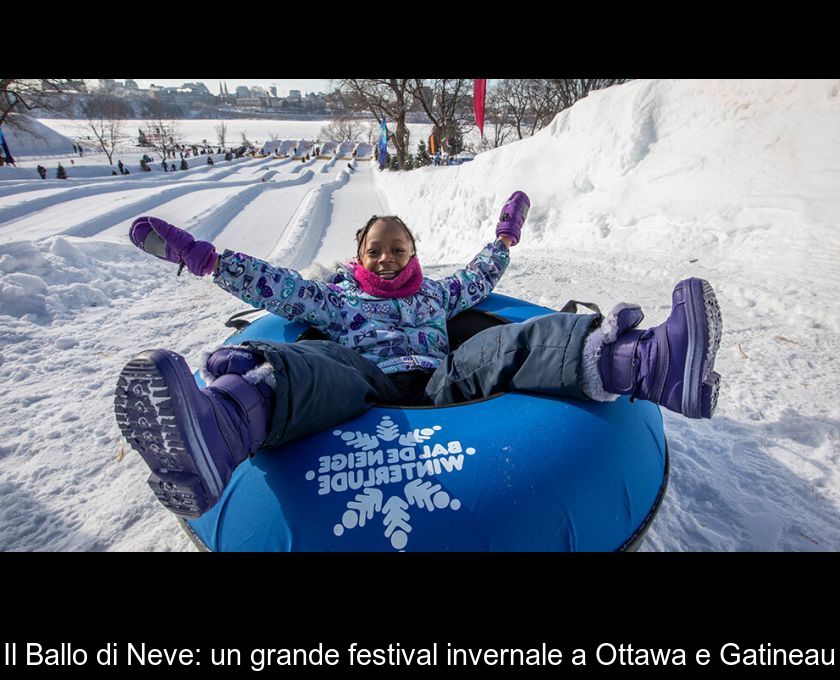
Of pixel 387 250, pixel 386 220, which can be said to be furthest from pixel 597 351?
pixel 386 220

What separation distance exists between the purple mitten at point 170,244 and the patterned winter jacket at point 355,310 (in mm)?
76

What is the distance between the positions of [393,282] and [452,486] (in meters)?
1.20

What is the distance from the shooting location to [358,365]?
1595mm

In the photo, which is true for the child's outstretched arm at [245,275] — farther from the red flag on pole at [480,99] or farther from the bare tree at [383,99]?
the bare tree at [383,99]

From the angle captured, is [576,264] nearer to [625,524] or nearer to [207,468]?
[625,524]

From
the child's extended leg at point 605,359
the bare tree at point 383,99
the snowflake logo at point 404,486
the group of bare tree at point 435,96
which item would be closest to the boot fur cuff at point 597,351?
the child's extended leg at point 605,359

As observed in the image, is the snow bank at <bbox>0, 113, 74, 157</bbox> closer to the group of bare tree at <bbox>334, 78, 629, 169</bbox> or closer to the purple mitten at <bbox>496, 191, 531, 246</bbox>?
the group of bare tree at <bbox>334, 78, 629, 169</bbox>

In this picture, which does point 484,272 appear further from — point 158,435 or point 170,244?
point 158,435

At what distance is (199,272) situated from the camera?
181 centimetres

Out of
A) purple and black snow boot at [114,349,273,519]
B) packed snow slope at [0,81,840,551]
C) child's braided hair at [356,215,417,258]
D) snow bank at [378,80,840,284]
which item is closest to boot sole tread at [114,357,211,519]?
purple and black snow boot at [114,349,273,519]

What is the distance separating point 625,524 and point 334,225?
932 centimetres

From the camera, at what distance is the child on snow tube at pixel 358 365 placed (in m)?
1.00
